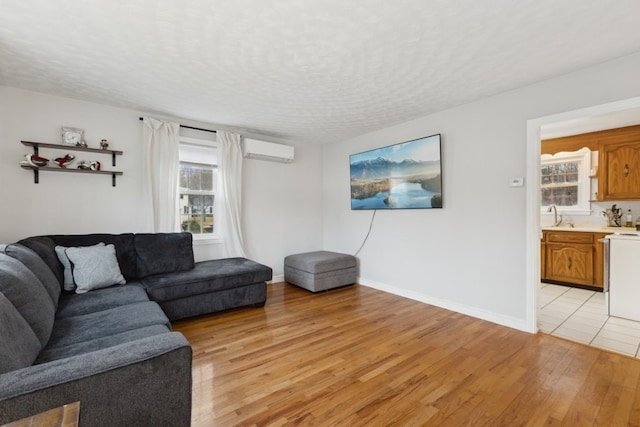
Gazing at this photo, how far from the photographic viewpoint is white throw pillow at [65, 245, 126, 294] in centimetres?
254

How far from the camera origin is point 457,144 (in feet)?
11.0

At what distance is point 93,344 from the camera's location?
160cm

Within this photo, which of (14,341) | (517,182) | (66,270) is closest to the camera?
(14,341)

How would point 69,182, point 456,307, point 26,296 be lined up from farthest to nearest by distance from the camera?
1. point 456,307
2. point 69,182
3. point 26,296

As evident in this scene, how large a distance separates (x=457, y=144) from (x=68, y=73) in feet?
13.2

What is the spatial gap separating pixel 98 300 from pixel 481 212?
3.80 meters

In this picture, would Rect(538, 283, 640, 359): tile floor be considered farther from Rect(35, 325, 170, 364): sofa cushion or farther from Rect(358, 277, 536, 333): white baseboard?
Rect(35, 325, 170, 364): sofa cushion

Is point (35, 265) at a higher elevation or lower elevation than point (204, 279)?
higher

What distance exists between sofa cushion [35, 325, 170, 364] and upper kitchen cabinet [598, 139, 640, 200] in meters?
5.86

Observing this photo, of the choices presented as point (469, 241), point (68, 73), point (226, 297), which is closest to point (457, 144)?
point (469, 241)

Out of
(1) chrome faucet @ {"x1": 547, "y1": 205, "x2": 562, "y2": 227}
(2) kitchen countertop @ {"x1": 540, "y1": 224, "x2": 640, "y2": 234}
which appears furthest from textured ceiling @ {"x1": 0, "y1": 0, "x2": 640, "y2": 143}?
(1) chrome faucet @ {"x1": 547, "y1": 205, "x2": 562, "y2": 227}

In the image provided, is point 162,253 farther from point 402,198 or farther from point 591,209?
point 591,209

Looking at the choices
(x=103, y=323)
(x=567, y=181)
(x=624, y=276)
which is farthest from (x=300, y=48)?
(x=567, y=181)

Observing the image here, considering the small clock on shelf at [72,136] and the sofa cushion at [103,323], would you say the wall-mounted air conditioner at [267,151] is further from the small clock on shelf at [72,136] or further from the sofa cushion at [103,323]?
the sofa cushion at [103,323]
